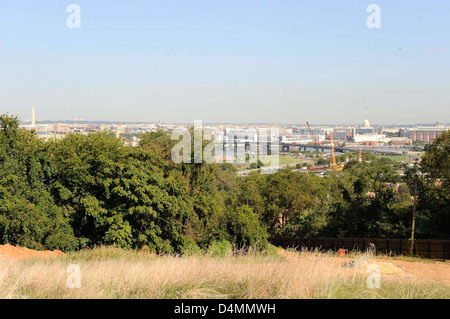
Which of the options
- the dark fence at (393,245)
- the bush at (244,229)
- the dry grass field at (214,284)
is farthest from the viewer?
the bush at (244,229)

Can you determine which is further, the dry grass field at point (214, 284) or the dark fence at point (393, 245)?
the dark fence at point (393, 245)

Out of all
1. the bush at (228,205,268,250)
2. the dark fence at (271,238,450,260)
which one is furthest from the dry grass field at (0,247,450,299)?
the bush at (228,205,268,250)

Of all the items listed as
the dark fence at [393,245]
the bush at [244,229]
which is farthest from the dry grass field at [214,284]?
the bush at [244,229]

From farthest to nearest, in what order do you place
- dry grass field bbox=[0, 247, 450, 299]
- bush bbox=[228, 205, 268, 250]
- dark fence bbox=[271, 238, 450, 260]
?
1. bush bbox=[228, 205, 268, 250]
2. dark fence bbox=[271, 238, 450, 260]
3. dry grass field bbox=[0, 247, 450, 299]

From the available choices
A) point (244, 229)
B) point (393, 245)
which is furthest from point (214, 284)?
point (393, 245)

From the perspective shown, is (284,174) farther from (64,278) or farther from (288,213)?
(64,278)

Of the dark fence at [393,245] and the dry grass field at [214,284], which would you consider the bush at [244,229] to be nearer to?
the dark fence at [393,245]

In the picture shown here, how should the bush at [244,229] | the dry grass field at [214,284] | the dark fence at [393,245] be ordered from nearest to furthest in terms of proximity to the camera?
the dry grass field at [214,284]
the dark fence at [393,245]
the bush at [244,229]

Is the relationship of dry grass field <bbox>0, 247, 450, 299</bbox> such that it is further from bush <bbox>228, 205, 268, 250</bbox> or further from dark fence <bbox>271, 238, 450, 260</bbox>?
bush <bbox>228, 205, 268, 250</bbox>

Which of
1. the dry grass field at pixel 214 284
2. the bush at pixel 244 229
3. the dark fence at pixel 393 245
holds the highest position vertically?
the dry grass field at pixel 214 284

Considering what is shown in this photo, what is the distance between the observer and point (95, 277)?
5.85 m

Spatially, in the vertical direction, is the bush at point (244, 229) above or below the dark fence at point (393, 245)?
above
